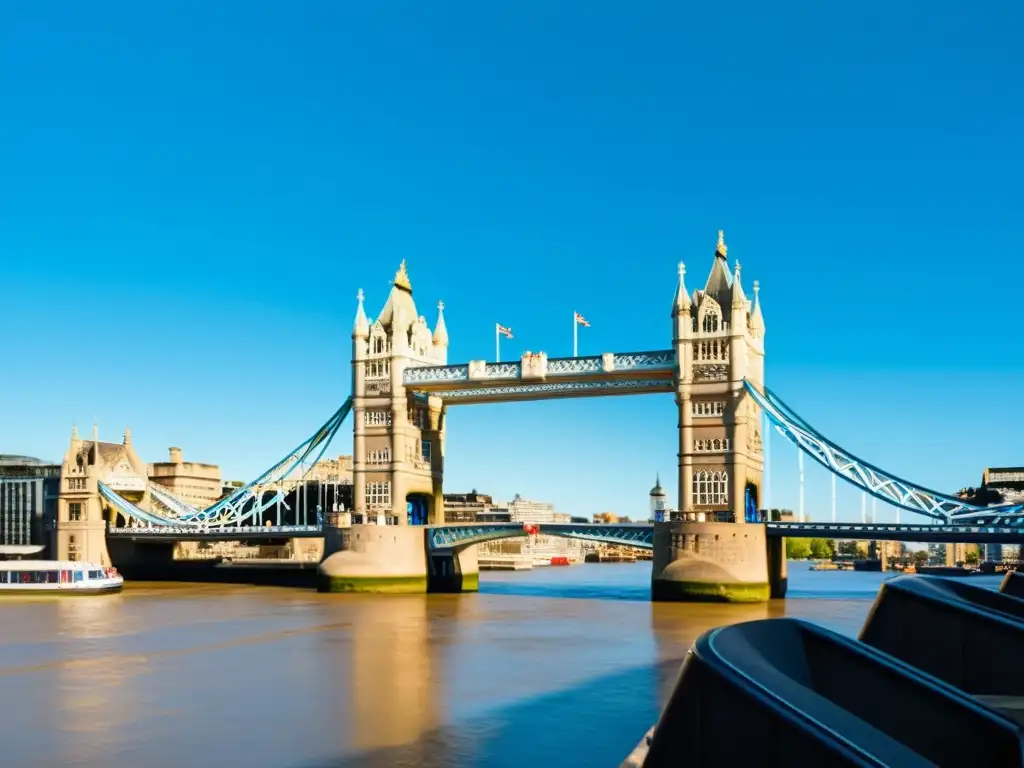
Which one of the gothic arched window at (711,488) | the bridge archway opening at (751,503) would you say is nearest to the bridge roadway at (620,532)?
the gothic arched window at (711,488)

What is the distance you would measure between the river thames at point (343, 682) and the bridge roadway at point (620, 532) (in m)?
3.95

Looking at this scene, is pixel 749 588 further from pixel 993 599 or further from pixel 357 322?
pixel 993 599

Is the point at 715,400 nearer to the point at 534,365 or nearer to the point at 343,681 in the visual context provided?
the point at 534,365

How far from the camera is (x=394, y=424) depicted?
6956 cm

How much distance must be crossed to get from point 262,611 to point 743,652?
45.9 meters

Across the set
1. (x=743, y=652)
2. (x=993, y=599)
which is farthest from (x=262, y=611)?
(x=743, y=652)

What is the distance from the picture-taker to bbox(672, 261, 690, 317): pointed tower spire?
61.2 m

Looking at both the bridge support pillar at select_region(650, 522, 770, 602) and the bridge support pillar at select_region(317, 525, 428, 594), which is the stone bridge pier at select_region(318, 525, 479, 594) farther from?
the bridge support pillar at select_region(650, 522, 770, 602)

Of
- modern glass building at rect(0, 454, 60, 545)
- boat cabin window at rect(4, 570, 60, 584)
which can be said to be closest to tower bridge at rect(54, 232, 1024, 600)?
modern glass building at rect(0, 454, 60, 545)

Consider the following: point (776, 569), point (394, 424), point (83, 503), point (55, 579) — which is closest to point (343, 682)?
point (776, 569)

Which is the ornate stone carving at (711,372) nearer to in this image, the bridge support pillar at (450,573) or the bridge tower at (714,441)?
the bridge tower at (714,441)

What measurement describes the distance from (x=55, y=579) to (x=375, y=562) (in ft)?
62.6

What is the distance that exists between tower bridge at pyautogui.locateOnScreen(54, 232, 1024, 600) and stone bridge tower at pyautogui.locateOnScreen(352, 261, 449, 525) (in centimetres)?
9

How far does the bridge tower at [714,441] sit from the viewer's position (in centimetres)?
5591
